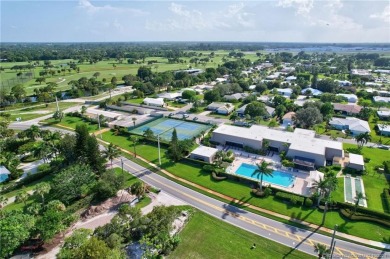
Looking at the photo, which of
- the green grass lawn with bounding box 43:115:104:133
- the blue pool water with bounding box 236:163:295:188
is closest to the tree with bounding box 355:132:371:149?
the blue pool water with bounding box 236:163:295:188

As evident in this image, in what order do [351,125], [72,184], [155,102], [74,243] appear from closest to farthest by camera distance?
[74,243] → [72,184] → [351,125] → [155,102]

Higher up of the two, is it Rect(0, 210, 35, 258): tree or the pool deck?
Rect(0, 210, 35, 258): tree

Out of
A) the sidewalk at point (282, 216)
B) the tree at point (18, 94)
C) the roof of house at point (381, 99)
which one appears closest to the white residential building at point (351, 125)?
the roof of house at point (381, 99)

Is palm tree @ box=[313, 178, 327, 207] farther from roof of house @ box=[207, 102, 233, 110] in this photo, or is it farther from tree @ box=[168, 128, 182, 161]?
roof of house @ box=[207, 102, 233, 110]

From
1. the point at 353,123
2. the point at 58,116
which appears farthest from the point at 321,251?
the point at 58,116

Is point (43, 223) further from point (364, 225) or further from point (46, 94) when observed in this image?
point (46, 94)

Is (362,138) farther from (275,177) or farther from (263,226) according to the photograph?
(263,226)
